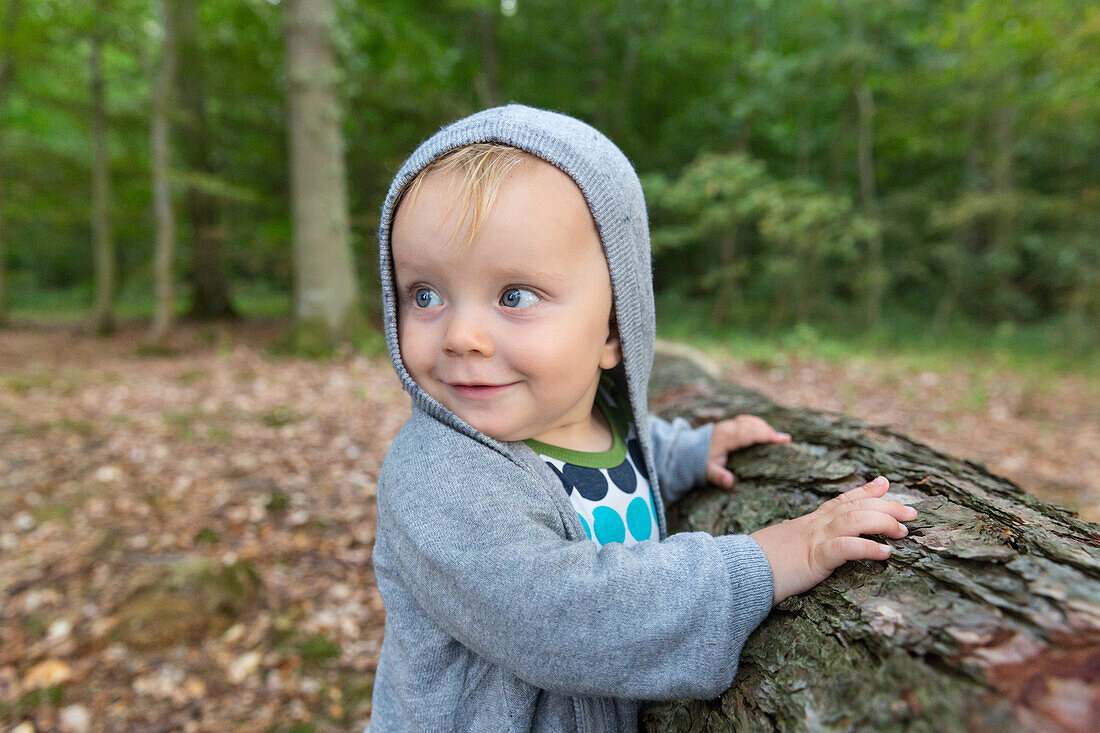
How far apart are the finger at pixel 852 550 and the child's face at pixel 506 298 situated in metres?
0.58

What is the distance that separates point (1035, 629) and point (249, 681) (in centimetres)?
273

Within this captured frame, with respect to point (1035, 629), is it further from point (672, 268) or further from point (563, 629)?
point (672, 268)

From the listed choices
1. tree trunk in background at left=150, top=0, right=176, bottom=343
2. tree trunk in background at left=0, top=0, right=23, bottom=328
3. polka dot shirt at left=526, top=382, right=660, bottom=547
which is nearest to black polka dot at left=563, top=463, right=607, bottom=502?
polka dot shirt at left=526, top=382, right=660, bottom=547

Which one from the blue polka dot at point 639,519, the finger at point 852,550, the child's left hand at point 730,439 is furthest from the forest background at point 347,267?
the finger at point 852,550

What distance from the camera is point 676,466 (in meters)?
1.78

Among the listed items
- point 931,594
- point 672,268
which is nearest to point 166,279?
point 931,594

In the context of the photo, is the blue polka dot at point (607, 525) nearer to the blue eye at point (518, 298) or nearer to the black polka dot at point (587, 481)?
the black polka dot at point (587, 481)

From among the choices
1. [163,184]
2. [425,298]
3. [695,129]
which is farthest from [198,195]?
[425,298]

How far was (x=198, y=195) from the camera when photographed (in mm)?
12688

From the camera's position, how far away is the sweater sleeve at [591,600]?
97 centimetres

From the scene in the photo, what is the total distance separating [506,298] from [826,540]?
0.74m

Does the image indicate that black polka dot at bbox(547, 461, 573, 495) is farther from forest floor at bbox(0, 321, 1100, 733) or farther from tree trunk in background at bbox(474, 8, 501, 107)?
tree trunk in background at bbox(474, 8, 501, 107)

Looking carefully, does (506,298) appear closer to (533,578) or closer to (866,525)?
(533,578)

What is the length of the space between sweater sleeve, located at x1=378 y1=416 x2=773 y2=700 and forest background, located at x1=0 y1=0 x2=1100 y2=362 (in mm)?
8126
